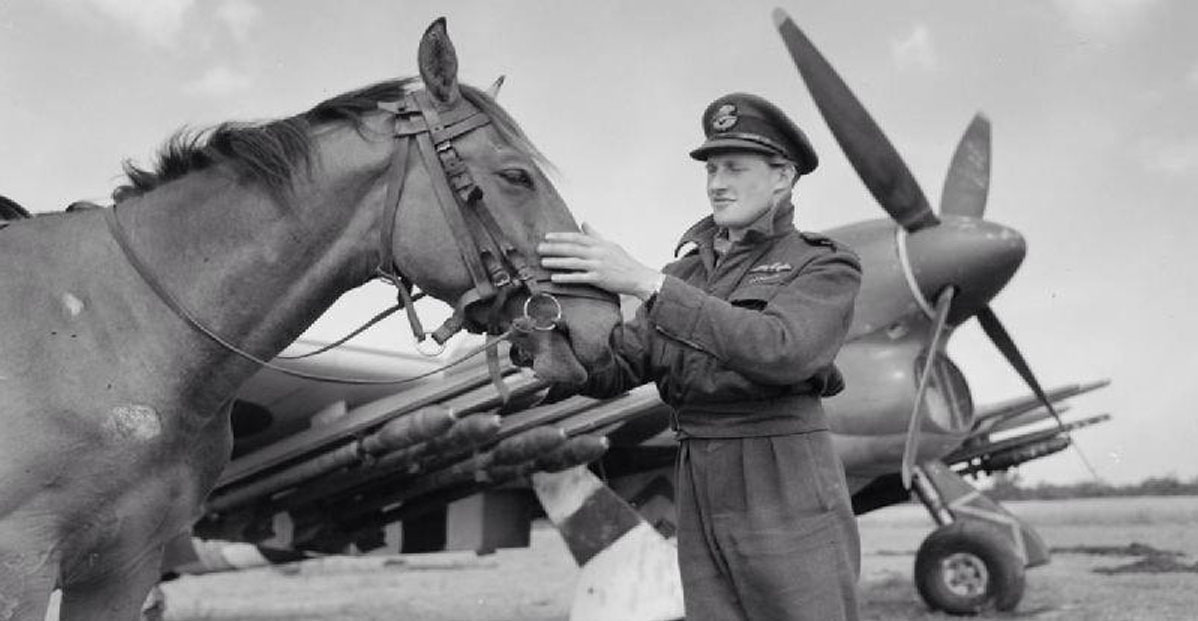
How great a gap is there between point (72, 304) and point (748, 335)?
5.41ft

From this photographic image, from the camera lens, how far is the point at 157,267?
276 centimetres

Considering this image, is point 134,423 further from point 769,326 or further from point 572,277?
point 769,326

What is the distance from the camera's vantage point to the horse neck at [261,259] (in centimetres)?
274

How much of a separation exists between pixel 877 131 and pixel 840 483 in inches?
260

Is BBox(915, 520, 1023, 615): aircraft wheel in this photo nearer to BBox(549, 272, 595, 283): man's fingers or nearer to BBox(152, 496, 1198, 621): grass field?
BBox(152, 496, 1198, 621): grass field

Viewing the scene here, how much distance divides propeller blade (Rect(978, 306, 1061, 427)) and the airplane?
0.06ft

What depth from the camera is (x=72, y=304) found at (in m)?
2.65

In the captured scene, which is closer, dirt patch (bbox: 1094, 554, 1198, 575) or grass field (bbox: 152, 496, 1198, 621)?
grass field (bbox: 152, 496, 1198, 621)

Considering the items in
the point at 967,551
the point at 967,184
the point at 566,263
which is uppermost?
the point at 967,184

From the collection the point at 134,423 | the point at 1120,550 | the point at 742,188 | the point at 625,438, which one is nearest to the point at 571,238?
the point at 742,188

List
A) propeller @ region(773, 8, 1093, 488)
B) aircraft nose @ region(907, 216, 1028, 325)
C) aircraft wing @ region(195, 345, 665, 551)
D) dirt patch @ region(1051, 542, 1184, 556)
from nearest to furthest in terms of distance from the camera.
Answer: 1. aircraft wing @ region(195, 345, 665, 551)
2. propeller @ region(773, 8, 1093, 488)
3. aircraft nose @ region(907, 216, 1028, 325)
4. dirt patch @ region(1051, 542, 1184, 556)

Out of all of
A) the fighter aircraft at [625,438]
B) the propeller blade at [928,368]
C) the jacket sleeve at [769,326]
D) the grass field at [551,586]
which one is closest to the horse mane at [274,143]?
the jacket sleeve at [769,326]

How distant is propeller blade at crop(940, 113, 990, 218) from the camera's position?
942 centimetres

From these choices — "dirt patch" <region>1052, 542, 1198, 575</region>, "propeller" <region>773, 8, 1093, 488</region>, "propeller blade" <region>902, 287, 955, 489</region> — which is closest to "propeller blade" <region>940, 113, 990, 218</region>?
"propeller" <region>773, 8, 1093, 488</region>
